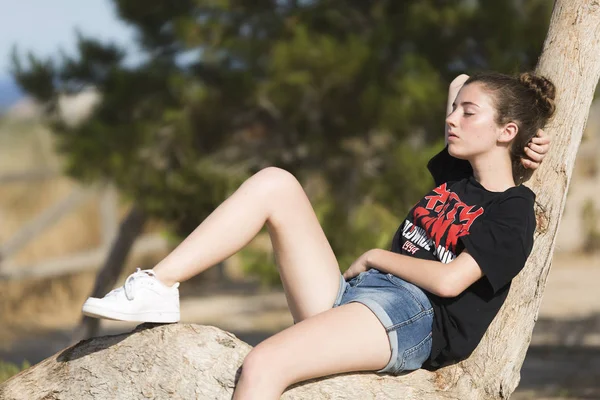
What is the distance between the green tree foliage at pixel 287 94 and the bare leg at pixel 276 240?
3095 mm

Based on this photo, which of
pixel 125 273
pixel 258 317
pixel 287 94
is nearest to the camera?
pixel 287 94

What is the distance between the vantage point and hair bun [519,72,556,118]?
8.95 ft

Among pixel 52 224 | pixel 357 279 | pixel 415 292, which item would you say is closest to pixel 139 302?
pixel 357 279

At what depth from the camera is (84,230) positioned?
1137cm

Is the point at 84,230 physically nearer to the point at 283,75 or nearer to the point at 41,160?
the point at 41,160

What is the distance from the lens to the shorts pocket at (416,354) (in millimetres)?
2521

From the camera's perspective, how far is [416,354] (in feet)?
8.32

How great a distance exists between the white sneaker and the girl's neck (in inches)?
40.4

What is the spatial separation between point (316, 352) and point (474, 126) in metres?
0.88

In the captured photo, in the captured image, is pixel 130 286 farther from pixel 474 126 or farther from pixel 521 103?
pixel 521 103

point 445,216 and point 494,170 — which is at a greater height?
point 494,170

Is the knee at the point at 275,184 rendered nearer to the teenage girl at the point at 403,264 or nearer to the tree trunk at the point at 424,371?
A: the teenage girl at the point at 403,264

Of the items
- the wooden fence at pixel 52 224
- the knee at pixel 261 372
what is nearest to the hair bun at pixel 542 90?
the knee at pixel 261 372

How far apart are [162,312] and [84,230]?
9184 mm
